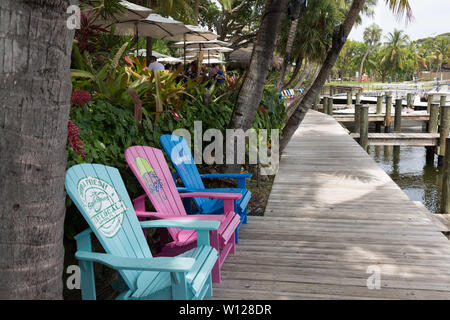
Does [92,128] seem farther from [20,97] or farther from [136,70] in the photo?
[136,70]

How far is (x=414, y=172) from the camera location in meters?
13.7

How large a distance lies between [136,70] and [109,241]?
8.57 ft

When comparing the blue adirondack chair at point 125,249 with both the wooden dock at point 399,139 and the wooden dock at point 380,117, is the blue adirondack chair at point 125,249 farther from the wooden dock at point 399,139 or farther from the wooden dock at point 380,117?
the wooden dock at point 380,117

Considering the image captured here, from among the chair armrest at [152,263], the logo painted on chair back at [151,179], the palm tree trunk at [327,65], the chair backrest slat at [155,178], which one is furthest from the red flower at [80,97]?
the palm tree trunk at [327,65]

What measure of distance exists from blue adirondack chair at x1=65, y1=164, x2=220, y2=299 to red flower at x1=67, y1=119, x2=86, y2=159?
0.48ft

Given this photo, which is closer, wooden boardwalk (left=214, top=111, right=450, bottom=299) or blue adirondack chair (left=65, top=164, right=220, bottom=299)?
blue adirondack chair (left=65, top=164, right=220, bottom=299)

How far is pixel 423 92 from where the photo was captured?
30.3m

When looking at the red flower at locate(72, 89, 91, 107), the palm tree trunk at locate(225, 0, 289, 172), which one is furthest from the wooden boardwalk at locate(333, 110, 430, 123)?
the red flower at locate(72, 89, 91, 107)

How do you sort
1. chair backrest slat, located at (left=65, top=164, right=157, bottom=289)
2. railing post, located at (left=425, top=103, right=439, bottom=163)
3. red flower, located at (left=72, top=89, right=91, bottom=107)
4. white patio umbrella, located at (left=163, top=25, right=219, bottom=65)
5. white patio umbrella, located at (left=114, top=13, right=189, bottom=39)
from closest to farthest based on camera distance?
1. chair backrest slat, located at (left=65, top=164, right=157, bottom=289)
2. red flower, located at (left=72, top=89, right=91, bottom=107)
3. white patio umbrella, located at (left=114, top=13, right=189, bottom=39)
4. white patio umbrella, located at (left=163, top=25, right=219, bottom=65)
5. railing post, located at (left=425, top=103, right=439, bottom=163)

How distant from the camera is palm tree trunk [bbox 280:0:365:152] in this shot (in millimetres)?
6291

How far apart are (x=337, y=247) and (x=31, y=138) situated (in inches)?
109
